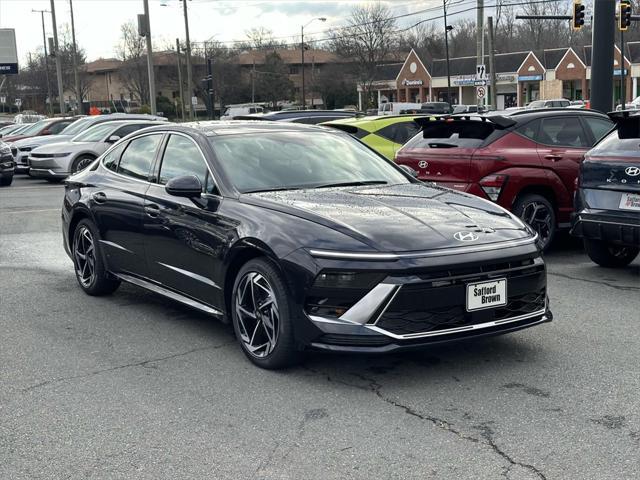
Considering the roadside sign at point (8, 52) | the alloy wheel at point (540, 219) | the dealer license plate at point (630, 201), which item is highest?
the roadside sign at point (8, 52)

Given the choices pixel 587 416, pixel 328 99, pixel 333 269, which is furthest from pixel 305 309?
pixel 328 99

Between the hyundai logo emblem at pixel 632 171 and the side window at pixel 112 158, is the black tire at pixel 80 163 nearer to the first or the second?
the side window at pixel 112 158

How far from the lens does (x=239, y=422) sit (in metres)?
4.35

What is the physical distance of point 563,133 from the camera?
959 centimetres

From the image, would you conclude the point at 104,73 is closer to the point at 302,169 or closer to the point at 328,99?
the point at 328,99

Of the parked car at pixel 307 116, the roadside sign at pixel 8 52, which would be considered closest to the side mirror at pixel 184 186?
the parked car at pixel 307 116

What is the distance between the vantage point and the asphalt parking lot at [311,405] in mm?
3818

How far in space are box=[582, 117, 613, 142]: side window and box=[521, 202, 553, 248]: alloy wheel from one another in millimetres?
1281

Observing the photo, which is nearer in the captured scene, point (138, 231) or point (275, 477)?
point (275, 477)

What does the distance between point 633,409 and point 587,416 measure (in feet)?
0.92

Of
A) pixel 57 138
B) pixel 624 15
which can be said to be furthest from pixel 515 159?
pixel 624 15

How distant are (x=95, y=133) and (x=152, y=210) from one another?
1524 cm

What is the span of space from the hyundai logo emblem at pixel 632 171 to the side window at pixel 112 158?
456cm

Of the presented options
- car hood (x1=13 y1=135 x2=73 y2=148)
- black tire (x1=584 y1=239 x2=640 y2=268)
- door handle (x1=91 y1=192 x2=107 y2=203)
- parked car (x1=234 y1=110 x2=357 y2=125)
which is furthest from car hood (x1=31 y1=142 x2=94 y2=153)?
black tire (x1=584 y1=239 x2=640 y2=268)
